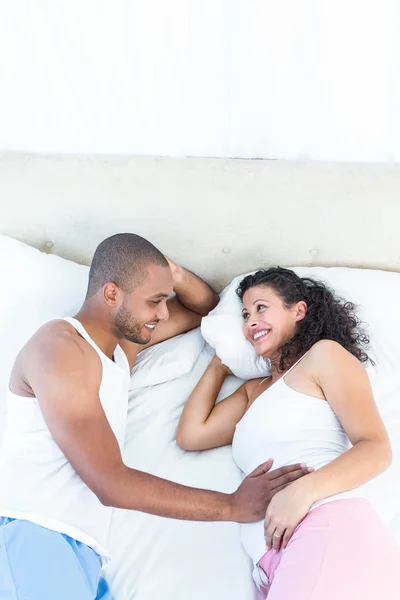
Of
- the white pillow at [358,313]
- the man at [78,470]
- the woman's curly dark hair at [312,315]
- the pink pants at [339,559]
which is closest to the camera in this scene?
the pink pants at [339,559]

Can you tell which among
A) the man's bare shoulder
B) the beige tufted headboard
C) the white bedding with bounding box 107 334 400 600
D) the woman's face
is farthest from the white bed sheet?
the beige tufted headboard

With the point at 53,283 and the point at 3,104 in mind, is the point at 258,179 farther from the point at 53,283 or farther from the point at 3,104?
the point at 3,104

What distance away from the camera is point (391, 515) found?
Answer: 1.62 metres

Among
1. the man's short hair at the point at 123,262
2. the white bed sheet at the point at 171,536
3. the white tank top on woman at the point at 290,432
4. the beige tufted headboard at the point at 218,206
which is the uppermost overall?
the beige tufted headboard at the point at 218,206

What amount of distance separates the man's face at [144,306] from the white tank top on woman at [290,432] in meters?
0.39

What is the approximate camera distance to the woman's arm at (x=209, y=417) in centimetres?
183

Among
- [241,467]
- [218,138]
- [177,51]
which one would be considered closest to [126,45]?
[177,51]

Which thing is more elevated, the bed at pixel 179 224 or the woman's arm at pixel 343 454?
the bed at pixel 179 224

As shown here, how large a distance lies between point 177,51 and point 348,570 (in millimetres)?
1669

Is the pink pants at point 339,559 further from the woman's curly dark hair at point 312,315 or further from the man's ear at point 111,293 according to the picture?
the man's ear at point 111,293

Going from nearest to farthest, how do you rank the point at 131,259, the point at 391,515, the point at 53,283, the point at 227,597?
the point at 227,597
the point at 391,515
the point at 131,259
the point at 53,283

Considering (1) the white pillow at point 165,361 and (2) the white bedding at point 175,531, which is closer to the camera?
(2) the white bedding at point 175,531

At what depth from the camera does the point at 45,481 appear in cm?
153

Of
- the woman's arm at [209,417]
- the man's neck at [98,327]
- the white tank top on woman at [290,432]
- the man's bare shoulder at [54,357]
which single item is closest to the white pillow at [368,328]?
the woman's arm at [209,417]
